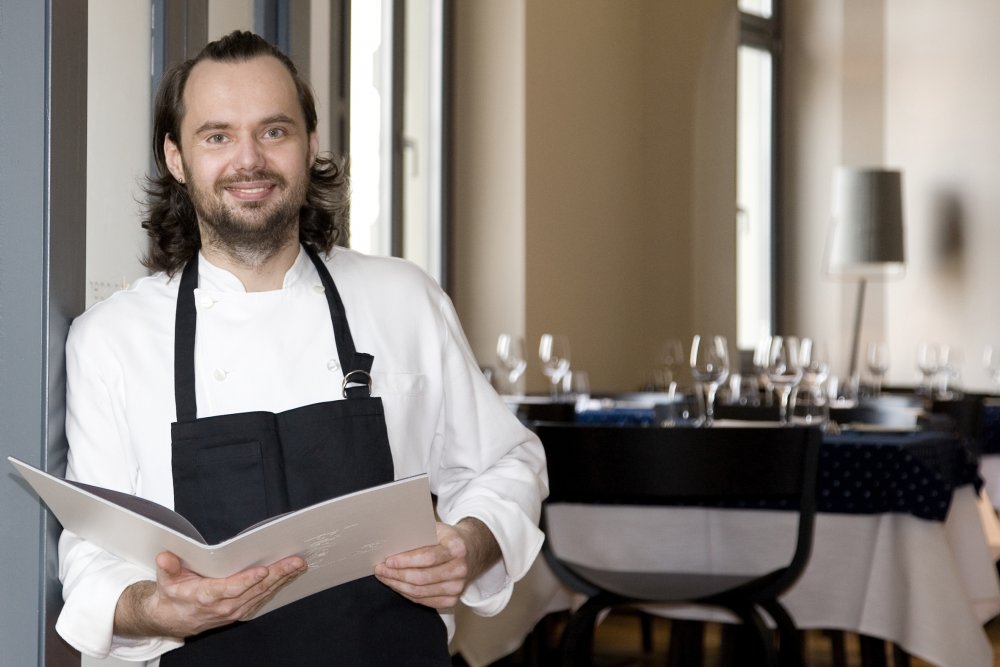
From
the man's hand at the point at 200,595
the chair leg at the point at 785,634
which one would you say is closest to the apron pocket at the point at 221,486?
the man's hand at the point at 200,595

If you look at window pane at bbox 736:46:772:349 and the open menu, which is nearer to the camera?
the open menu

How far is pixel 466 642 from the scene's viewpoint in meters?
2.65

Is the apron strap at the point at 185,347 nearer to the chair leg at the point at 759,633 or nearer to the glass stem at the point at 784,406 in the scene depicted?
the chair leg at the point at 759,633

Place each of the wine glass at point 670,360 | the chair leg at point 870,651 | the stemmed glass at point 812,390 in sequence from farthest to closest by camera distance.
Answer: the wine glass at point 670,360, the stemmed glass at point 812,390, the chair leg at point 870,651

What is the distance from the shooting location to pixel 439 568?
1317 mm

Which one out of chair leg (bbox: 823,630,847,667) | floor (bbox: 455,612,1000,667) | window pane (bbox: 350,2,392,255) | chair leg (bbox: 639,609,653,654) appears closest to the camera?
chair leg (bbox: 823,630,847,667)

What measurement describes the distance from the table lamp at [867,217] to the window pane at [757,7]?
126 cm

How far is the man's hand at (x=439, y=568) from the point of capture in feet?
4.24

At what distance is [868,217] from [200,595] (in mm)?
6239

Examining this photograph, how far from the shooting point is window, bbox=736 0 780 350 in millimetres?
7652

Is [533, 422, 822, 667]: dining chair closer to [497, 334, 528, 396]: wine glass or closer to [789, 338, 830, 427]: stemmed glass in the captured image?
[789, 338, 830, 427]: stemmed glass

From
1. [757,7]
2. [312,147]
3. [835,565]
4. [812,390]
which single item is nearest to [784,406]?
[812,390]

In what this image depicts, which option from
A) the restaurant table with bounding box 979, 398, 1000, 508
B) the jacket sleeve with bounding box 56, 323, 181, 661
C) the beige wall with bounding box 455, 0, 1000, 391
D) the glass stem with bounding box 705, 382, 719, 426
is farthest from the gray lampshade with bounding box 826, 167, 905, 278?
the jacket sleeve with bounding box 56, 323, 181, 661

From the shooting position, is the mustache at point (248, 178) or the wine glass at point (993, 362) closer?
the mustache at point (248, 178)
